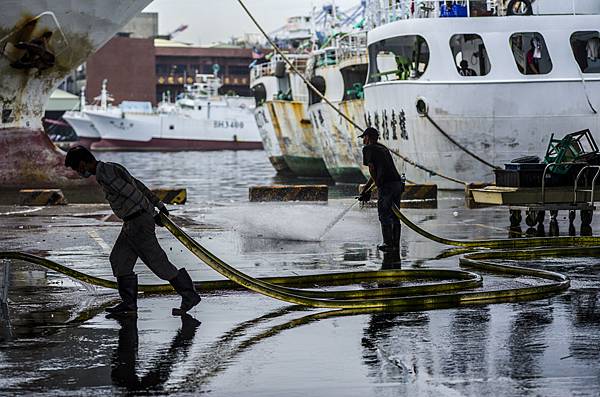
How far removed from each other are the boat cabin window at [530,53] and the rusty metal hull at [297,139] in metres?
21.1

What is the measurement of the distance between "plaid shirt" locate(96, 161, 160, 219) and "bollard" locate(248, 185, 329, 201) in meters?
15.8

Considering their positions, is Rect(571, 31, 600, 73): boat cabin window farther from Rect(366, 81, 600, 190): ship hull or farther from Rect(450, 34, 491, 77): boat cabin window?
Rect(450, 34, 491, 77): boat cabin window

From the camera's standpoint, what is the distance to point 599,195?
712 inches

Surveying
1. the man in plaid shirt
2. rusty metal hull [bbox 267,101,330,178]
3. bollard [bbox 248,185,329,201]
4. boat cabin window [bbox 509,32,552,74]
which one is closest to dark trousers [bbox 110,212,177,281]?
the man in plaid shirt

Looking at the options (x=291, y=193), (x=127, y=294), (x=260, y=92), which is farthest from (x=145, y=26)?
(x=127, y=294)

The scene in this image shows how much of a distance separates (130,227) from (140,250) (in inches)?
7.7

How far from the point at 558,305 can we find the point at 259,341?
9.02 ft

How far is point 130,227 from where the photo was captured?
9852 mm

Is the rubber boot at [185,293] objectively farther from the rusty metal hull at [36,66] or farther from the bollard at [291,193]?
the rusty metal hull at [36,66]

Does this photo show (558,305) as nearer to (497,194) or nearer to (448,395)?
(448,395)

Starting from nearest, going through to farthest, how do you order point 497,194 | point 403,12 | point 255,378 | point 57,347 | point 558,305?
point 255,378, point 57,347, point 558,305, point 497,194, point 403,12

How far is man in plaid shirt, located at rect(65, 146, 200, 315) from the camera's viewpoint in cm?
967

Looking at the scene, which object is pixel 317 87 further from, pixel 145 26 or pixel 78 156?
pixel 145 26

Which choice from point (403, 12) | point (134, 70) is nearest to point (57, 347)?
point (403, 12)
